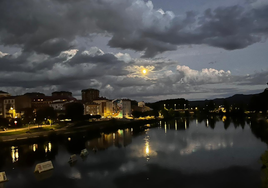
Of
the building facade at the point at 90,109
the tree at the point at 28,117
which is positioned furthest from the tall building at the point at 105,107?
the tree at the point at 28,117

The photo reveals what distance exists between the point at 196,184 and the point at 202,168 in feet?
12.7

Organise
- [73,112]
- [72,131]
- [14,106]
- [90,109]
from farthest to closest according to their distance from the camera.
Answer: [90,109]
[14,106]
[73,112]
[72,131]

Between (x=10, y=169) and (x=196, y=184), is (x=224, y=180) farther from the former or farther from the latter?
(x=10, y=169)

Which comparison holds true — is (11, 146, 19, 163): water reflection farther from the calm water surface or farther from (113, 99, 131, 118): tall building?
(113, 99, 131, 118): tall building

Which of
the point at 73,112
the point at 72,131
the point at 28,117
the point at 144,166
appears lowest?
the point at 144,166

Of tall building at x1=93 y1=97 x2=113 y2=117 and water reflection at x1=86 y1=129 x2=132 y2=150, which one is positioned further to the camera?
tall building at x1=93 y1=97 x2=113 y2=117

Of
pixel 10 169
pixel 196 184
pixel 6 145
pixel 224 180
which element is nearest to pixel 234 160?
pixel 224 180

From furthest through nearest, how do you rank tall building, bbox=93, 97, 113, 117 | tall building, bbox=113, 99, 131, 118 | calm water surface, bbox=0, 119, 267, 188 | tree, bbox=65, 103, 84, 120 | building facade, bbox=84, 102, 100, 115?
tall building, bbox=113, 99, 131, 118 → tall building, bbox=93, 97, 113, 117 → building facade, bbox=84, 102, 100, 115 → tree, bbox=65, 103, 84, 120 → calm water surface, bbox=0, 119, 267, 188

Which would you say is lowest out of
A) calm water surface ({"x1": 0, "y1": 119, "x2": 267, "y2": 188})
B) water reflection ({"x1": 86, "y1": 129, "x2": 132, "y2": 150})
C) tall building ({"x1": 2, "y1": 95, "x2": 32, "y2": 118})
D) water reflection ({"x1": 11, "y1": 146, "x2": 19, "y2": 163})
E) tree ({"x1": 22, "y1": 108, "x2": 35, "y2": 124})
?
water reflection ({"x1": 86, "y1": 129, "x2": 132, "y2": 150})

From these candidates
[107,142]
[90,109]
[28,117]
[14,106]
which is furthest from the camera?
[90,109]

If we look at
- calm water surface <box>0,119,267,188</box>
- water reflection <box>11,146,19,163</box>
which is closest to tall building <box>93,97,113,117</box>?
calm water surface <box>0,119,267,188</box>

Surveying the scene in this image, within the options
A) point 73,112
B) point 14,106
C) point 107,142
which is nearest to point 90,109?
point 73,112

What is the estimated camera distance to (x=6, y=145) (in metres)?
29.2

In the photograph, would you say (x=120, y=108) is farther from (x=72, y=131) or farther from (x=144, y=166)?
(x=144, y=166)
